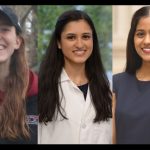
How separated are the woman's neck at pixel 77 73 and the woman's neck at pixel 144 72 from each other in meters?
0.31

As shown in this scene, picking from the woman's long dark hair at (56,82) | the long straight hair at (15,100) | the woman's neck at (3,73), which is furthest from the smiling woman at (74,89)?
the woman's neck at (3,73)

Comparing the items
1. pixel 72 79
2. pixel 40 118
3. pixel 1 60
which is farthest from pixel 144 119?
pixel 1 60

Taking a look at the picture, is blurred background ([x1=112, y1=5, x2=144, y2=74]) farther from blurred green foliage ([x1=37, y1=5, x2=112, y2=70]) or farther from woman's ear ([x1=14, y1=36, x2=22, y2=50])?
woman's ear ([x1=14, y1=36, x2=22, y2=50])

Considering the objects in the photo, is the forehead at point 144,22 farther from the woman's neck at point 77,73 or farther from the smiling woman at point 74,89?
the woman's neck at point 77,73

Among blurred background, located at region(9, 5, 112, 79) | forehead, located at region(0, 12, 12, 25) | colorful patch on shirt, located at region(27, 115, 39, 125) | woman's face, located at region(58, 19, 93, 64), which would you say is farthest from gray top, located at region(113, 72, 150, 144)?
forehead, located at region(0, 12, 12, 25)

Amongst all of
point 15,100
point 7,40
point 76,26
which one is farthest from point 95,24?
point 15,100

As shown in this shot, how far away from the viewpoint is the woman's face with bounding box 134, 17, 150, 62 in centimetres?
165

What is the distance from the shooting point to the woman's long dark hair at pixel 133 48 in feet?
5.49

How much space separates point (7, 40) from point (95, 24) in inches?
20.3

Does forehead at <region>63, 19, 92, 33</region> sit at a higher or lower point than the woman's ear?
higher

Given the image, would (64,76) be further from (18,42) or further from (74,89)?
(18,42)

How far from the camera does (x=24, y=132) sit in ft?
5.77

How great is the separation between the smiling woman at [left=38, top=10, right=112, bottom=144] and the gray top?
0.06 meters
